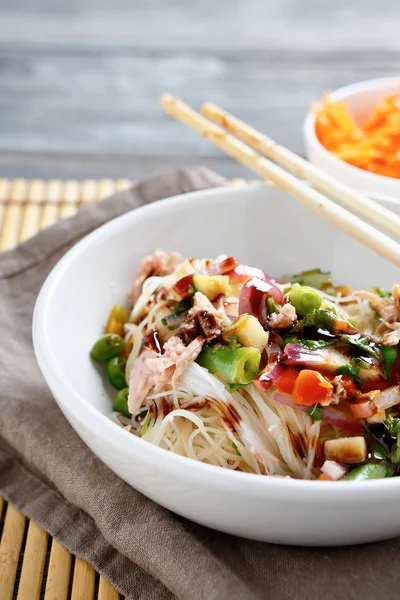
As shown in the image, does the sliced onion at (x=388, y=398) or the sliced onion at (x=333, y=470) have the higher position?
the sliced onion at (x=388, y=398)

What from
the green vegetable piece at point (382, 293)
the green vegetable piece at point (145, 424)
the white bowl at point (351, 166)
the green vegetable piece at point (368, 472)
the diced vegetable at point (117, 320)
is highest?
the white bowl at point (351, 166)

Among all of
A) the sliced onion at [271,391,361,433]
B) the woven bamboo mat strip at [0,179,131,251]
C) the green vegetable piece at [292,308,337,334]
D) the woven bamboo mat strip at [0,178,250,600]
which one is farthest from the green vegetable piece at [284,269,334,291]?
the woven bamboo mat strip at [0,179,131,251]

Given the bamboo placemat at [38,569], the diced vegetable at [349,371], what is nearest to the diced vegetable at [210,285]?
the diced vegetable at [349,371]

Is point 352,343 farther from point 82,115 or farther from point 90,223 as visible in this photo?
point 82,115

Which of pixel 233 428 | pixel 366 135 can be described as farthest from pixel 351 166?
pixel 233 428

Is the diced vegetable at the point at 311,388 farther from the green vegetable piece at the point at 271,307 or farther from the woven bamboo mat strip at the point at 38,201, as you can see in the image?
the woven bamboo mat strip at the point at 38,201

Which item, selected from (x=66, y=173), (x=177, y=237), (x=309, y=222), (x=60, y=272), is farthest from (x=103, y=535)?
(x=66, y=173)

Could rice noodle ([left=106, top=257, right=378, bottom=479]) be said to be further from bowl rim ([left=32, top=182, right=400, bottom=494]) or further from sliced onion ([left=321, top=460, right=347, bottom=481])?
bowl rim ([left=32, top=182, right=400, bottom=494])
